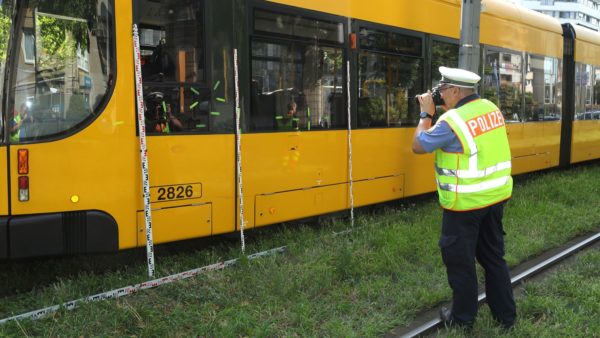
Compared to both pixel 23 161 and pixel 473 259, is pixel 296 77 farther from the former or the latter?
pixel 473 259

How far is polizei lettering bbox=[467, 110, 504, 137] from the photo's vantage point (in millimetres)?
3477

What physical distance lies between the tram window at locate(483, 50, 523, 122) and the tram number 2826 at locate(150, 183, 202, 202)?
5.71 meters

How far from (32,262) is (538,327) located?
4300 mm

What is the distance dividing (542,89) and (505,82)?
1633mm

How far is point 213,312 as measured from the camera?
3.95 meters

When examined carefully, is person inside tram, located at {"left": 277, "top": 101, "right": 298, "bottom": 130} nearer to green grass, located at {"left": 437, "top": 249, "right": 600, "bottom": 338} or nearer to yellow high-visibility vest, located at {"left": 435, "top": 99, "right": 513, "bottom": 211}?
yellow high-visibility vest, located at {"left": 435, "top": 99, "right": 513, "bottom": 211}

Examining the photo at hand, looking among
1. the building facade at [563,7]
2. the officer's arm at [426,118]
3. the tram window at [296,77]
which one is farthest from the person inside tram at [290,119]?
the building facade at [563,7]

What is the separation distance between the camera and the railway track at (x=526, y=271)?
3834 millimetres

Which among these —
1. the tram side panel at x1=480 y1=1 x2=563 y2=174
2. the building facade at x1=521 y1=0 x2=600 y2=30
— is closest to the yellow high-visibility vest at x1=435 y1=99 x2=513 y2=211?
the tram side panel at x1=480 y1=1 x2=563 y2=174

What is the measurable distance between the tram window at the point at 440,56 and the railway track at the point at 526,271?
9.56ft

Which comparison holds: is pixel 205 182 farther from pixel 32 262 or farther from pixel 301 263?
pixel 32 262

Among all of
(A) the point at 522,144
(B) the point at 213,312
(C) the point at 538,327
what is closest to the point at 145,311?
(B) the point at 213,312

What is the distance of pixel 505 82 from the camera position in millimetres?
9422

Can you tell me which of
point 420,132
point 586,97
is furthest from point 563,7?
point 420,132
